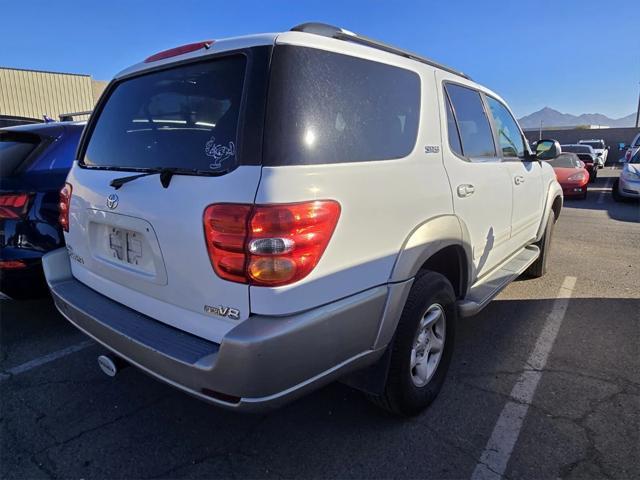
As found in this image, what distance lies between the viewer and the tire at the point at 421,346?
234 cm

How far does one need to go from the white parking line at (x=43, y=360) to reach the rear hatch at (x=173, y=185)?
1125mm

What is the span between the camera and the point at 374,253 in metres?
2.05

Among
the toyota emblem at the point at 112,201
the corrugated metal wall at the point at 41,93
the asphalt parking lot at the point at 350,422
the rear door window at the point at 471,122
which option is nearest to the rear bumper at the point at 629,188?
the asphalt parking lot at the point at 350,422

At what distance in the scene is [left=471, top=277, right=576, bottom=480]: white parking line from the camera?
2.24m

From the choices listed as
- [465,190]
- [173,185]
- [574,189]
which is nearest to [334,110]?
[173,185]

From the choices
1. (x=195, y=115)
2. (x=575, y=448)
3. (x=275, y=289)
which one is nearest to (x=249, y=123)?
(x=195, y=115)

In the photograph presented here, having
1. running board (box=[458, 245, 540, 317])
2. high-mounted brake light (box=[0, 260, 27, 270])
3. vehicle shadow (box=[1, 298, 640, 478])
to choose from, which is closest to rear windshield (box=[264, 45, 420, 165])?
running board (box=[458, 245, 540, 317])

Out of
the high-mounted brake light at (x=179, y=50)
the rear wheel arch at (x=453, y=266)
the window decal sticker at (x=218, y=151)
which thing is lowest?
the rear wheel arch at (x=453, y=266)

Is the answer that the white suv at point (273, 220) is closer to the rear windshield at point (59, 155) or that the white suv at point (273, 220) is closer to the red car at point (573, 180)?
the rear windshield at point (59, 155)

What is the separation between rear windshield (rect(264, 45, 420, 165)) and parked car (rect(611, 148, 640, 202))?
38.3 feet

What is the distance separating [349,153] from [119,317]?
1411 mm

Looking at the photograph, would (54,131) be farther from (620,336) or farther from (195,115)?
(620,336)

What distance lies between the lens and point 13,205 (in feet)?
11.1

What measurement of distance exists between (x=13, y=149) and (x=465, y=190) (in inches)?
145
